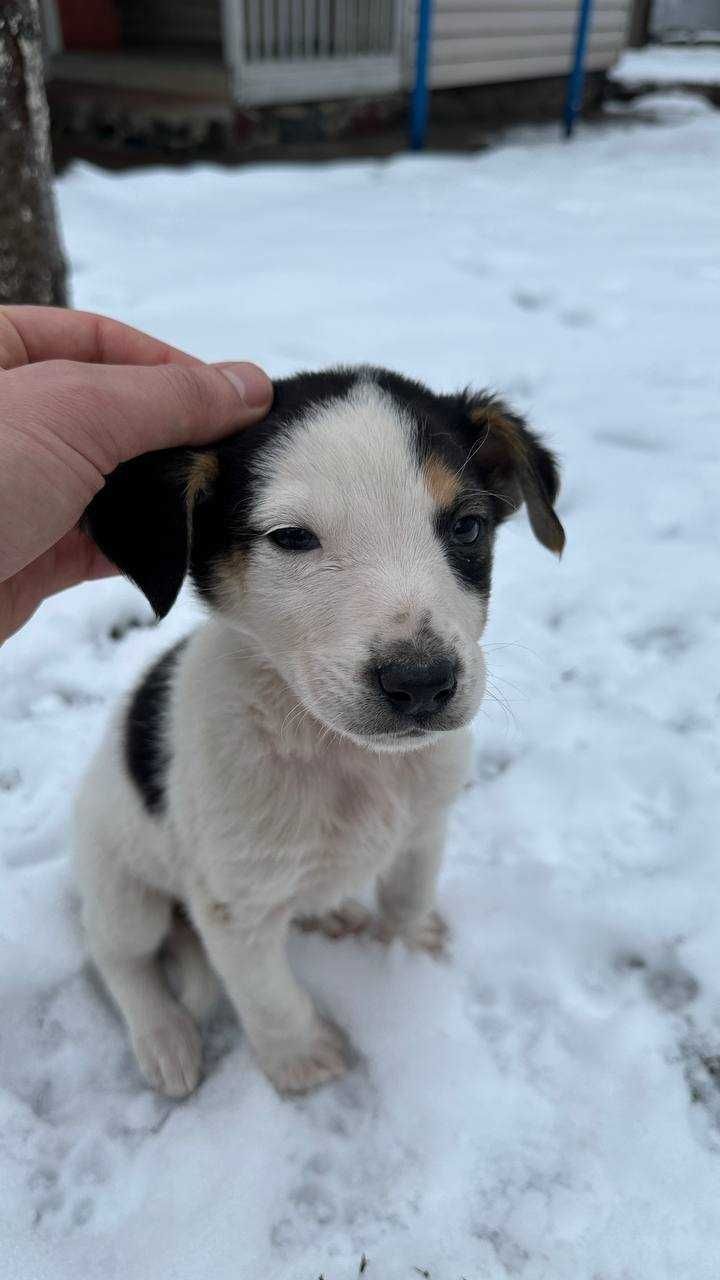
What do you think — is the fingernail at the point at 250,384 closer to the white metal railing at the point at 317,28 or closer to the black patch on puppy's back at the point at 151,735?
the black patch on puppy's back at the point at 151,735

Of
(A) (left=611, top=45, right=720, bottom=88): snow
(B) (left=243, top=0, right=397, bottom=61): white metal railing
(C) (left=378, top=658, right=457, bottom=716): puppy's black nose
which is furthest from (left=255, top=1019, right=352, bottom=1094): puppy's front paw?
(A) (left=611, top=45, right=720, bottom=88): snow

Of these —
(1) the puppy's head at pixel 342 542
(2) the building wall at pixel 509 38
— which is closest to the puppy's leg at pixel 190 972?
(1) the puppy's head at pixel 342 542

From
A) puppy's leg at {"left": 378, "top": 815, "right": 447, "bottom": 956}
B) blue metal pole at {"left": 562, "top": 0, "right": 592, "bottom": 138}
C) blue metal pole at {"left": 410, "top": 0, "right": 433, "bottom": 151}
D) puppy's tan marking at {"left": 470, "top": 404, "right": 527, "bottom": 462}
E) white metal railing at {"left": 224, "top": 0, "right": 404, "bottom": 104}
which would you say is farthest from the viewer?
blue metal pole at {"left": 562, "top": 0, "right": 592, "bottom": 138}

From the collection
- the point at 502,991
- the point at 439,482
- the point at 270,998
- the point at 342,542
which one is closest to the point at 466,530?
the point at 439,482

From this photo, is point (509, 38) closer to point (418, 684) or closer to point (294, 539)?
point (294, 539)

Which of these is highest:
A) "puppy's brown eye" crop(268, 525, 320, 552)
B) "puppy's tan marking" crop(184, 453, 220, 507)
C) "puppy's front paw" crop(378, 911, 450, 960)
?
"puppy's tan marking" crop(184, 453, 220, 507)

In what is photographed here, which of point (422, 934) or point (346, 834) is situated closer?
point (346, 834)

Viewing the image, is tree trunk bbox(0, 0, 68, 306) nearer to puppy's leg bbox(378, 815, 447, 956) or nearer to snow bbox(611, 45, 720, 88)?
puppy's leg bbox(378, 815, 447, 956)
